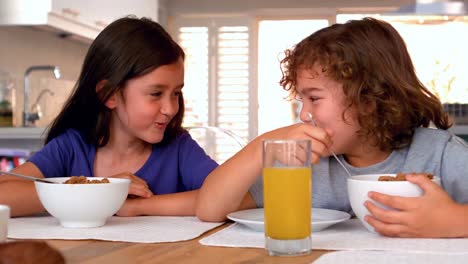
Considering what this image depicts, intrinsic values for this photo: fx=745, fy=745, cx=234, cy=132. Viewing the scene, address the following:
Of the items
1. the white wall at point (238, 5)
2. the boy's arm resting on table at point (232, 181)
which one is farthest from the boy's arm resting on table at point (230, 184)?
the white wall at point (238, 5)

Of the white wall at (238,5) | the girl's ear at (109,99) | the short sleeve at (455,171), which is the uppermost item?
the white wall at (238,5)

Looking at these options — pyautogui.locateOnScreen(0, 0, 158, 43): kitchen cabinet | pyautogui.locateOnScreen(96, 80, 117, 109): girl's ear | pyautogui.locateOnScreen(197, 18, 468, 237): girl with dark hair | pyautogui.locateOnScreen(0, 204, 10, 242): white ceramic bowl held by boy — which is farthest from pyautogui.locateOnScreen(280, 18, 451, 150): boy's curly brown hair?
pyautogui.locateOnScreen(0, 0, 158, 43): kitchen cabinet

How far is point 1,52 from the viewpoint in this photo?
4105 millimetres

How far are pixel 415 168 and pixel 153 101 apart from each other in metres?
0.59

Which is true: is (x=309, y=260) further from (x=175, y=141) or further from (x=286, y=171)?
(x=175, y=141)

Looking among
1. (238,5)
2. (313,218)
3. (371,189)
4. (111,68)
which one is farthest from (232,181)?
(238,5)

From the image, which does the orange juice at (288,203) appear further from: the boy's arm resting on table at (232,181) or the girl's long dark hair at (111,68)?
the girl's long dark hair at (111,68)

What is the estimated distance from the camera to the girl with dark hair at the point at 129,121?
1646mm

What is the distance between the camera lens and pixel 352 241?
3.38 feet

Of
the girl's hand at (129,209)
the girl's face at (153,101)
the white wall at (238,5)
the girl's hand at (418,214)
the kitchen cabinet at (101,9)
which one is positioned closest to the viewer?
the girl's hand at (418,214)

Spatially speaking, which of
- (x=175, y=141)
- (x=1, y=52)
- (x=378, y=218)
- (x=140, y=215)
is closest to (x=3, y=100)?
(x=1, y=52)

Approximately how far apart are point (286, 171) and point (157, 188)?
86 centimetres

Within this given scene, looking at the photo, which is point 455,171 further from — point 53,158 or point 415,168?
point 53,158

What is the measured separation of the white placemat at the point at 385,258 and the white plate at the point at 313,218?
0.18 meters
